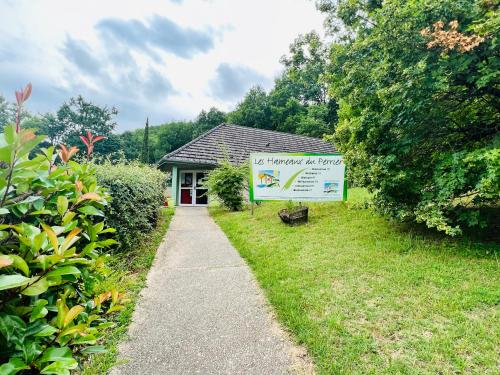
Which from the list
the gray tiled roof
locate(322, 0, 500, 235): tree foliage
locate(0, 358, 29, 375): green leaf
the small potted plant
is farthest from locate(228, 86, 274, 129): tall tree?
locate(0, 358, 29, 375): green leaf

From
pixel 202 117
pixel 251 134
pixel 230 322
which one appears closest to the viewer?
pixel 230 322

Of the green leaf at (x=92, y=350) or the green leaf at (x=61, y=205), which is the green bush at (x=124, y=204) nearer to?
the green leaf at (x=61, y=205)

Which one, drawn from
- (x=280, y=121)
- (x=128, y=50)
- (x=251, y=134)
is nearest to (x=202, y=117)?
(x=280, y=121)

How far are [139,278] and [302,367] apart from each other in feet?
9.86

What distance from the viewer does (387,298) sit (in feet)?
10.8

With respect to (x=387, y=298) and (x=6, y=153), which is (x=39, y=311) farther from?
(x=387, y=298)

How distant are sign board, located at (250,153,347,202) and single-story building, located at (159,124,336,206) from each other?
417cm

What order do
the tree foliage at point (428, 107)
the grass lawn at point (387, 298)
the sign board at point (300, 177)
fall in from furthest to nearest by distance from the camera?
the sign board at point (300, 177) → the tree foliage at point (428, 107) → the grass lawn at point (387, 298)

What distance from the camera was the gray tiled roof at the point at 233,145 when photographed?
14.6 meters

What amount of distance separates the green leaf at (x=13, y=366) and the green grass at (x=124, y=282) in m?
0.99

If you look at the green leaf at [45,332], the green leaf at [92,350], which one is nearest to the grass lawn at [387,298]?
the green leaf at [92,350]

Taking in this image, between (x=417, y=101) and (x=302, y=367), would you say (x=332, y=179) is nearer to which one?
(x=417, y=101)

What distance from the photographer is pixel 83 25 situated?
4.53 meters

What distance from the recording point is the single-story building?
14.6 metres
